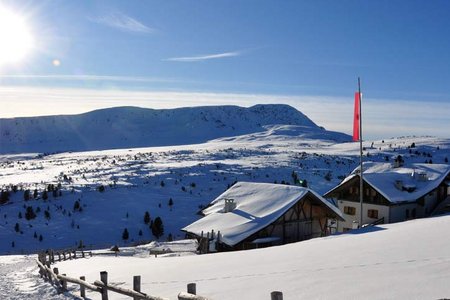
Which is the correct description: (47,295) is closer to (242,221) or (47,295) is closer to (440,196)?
(242,221)

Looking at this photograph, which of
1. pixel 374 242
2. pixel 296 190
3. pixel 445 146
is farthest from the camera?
pixel 445 146

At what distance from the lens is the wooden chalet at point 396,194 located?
3809cm

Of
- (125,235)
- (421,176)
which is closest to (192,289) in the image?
(421,176)

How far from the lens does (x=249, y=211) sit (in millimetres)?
31000

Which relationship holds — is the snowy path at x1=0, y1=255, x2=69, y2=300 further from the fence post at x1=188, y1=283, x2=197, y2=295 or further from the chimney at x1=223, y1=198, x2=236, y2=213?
the chimney at x1=223, y1=198, x2=236, y2=213

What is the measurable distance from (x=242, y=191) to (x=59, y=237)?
2672 centimetres

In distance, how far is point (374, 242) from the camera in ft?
61.5

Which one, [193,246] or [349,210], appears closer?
[193,246]

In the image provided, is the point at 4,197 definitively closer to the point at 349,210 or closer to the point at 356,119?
the point at 349,210

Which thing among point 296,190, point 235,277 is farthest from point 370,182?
point 235,277

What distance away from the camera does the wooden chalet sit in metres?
38.1

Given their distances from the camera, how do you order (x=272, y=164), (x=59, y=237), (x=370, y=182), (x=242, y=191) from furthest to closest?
(x=272, y=164)
(x=59, y=237)
(x=370, y=182)
(x=242, y=191)

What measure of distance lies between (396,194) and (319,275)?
29191 millimetres

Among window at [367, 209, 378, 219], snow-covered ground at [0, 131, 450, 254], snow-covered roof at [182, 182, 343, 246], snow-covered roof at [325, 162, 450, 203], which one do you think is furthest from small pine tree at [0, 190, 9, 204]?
window at [367, 209, 378, 219]
